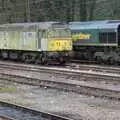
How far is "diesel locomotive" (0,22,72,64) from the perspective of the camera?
27.0 meters

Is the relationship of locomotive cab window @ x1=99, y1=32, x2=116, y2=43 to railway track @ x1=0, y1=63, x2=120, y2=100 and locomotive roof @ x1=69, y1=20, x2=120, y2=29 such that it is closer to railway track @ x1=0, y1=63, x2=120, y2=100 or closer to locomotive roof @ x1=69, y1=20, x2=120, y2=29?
locomotive roof @ x1=69, y1=20, x2=120, y2=29

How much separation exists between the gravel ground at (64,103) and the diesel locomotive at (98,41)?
1069 cm

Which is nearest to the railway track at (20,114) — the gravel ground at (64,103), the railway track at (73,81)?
the gravel ground at (64,103)

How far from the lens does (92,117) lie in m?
12.4

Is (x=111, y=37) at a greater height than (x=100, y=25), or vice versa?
(x=100, y=25)

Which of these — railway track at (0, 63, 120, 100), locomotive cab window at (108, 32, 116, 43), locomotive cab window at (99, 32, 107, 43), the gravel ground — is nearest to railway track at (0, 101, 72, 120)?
the gravel ground

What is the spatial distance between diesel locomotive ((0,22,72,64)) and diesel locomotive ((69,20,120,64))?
1784mm

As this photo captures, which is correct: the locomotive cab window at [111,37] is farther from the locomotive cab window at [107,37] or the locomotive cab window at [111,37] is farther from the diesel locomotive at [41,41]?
the diesel locomotive at [41,41]

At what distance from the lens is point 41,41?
27109 mm

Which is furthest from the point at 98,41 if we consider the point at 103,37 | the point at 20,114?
the point at 20,114

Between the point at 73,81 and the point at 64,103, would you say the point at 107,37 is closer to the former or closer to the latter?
the point at 73,81

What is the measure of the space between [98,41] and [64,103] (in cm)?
1458

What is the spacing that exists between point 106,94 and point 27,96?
8.69 feet

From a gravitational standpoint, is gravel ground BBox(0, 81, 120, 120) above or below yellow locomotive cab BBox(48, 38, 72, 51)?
below
